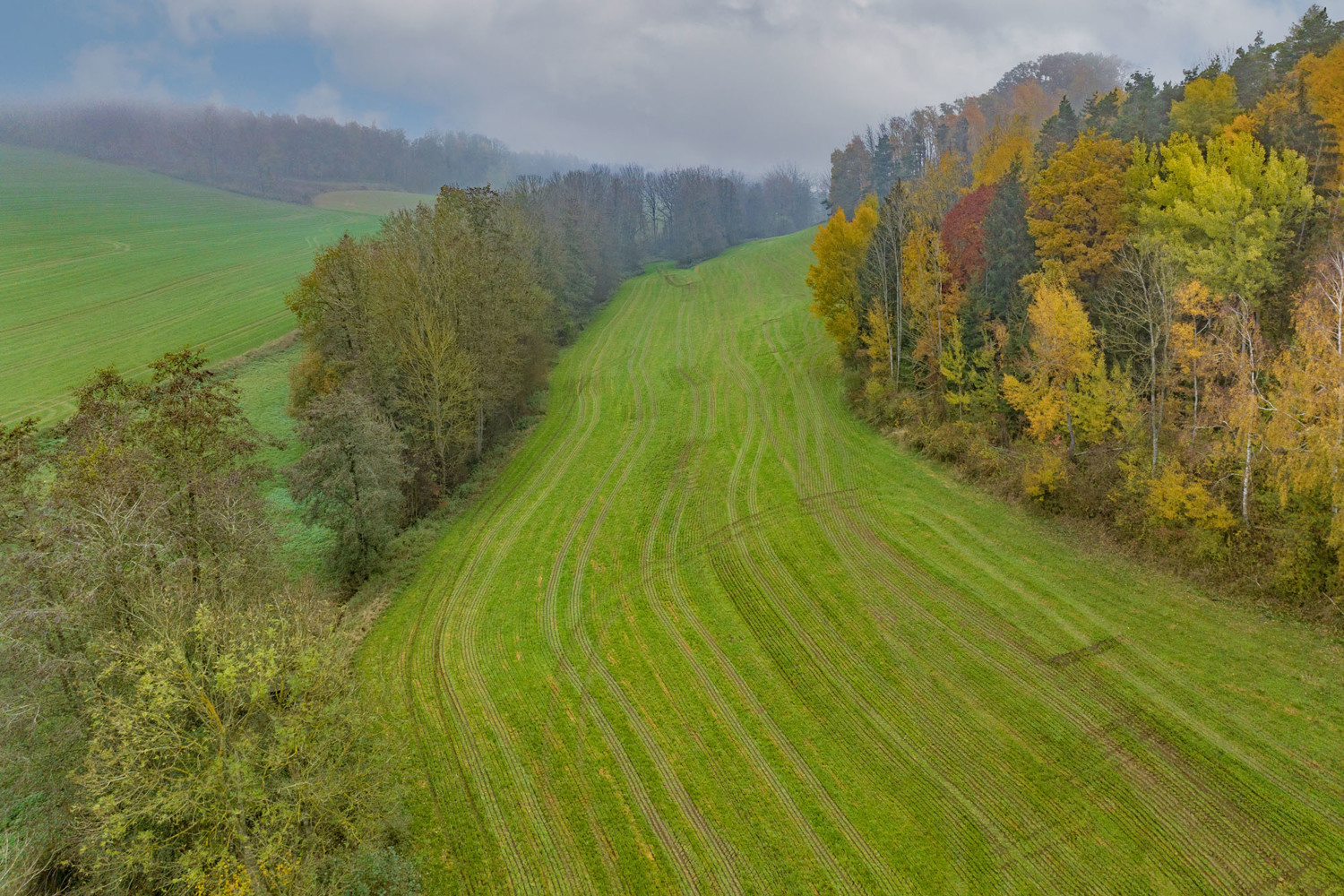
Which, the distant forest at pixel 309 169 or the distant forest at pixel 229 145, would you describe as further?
the distant forest at pixel 229 145

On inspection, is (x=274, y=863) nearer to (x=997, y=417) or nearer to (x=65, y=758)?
(x=65, y=758)

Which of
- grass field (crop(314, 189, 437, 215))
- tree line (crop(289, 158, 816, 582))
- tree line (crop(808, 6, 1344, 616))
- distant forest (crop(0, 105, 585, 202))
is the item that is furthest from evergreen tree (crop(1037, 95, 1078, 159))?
distant forest (crop(0, 105, 585, 202))

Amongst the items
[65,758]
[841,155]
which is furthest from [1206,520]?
[841,155]

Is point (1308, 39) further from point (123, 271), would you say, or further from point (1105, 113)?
point (123, 271)

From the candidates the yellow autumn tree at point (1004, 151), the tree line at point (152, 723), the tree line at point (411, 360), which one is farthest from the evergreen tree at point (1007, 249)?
the tree line at point (152, 723)

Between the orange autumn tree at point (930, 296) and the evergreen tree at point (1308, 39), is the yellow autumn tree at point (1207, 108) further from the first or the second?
the orange autumn tree at point (930, 296)

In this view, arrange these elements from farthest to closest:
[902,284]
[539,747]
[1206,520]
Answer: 1. [902,284]
2. [1206,520]
3. [539,747]
